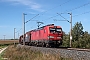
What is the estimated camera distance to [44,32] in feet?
111

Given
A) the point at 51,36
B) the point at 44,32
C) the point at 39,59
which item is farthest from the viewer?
the point at 44,32

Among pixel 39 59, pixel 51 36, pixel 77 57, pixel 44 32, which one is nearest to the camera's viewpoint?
pixel 77 57

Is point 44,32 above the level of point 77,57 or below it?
above

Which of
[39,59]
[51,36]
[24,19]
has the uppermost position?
[24,19]

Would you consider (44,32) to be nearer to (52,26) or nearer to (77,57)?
(52,26)

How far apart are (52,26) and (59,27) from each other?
106cm

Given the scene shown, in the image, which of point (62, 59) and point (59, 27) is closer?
point (62, 59)

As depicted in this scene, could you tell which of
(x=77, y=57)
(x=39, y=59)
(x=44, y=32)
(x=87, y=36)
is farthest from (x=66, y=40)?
(x=77, y=57)

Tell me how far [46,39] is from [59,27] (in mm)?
2568

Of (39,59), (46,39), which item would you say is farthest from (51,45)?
(39,59)

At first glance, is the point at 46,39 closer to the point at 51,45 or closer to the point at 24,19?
the point at 51,45

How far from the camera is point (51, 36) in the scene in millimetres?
31516

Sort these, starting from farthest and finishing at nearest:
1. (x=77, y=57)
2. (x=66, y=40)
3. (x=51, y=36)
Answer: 1. (x=66, y=40)
2. (x=51, y=36)
3. (x=77, y=57)

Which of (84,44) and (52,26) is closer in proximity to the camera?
(52,26)
